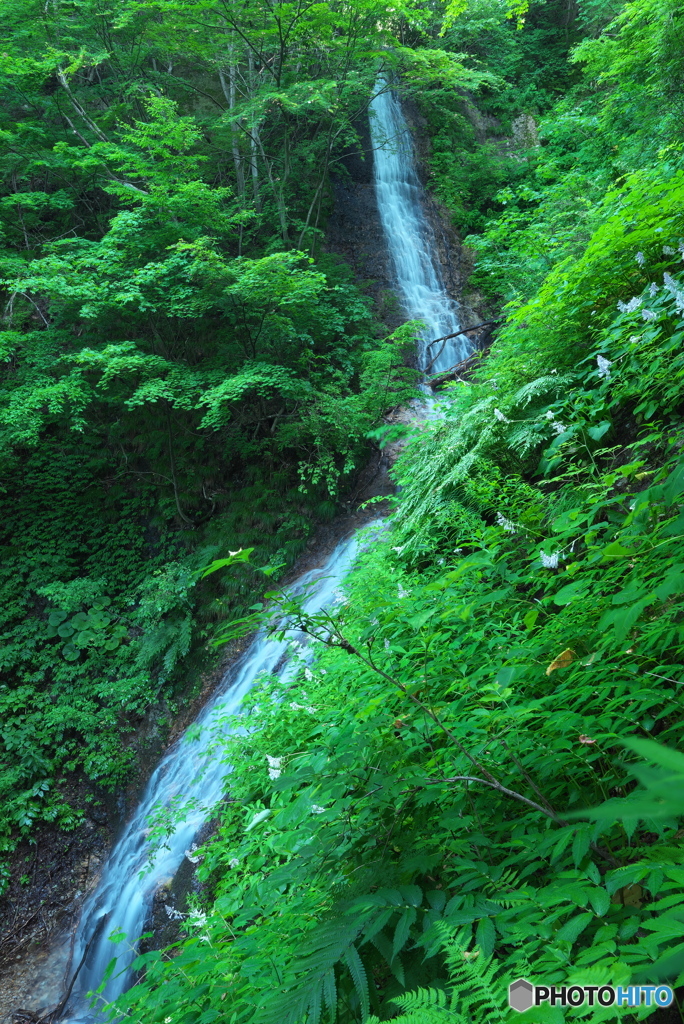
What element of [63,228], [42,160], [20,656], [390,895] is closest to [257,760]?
[390,895]

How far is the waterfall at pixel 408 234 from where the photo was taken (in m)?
10.4

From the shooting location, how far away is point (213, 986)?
149 centimetres

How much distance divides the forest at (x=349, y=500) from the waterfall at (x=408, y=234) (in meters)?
0.50

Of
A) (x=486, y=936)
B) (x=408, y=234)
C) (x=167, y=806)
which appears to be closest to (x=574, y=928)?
(x=486, y=936)

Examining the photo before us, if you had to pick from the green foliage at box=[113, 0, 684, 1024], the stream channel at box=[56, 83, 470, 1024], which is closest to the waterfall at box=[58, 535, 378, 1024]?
the stream channel at box=[56, 83, 470, 1024]

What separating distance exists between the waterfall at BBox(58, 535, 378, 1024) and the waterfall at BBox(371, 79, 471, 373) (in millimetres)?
5247

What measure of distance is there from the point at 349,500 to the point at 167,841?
487 centimetres

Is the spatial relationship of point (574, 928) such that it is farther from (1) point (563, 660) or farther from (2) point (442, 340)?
(2) point (442, 340)

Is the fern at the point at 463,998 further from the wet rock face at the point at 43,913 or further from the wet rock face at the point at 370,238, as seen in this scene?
the wet rock face at the point at 370,238

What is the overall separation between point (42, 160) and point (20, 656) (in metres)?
7.68

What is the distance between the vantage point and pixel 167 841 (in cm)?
544

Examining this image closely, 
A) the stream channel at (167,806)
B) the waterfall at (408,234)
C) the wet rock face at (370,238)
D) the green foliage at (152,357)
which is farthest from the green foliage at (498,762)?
the wet rock face at (370,238)

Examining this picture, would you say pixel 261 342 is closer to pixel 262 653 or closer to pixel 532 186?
pixel 262 653

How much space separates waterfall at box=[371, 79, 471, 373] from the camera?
34.1ft
